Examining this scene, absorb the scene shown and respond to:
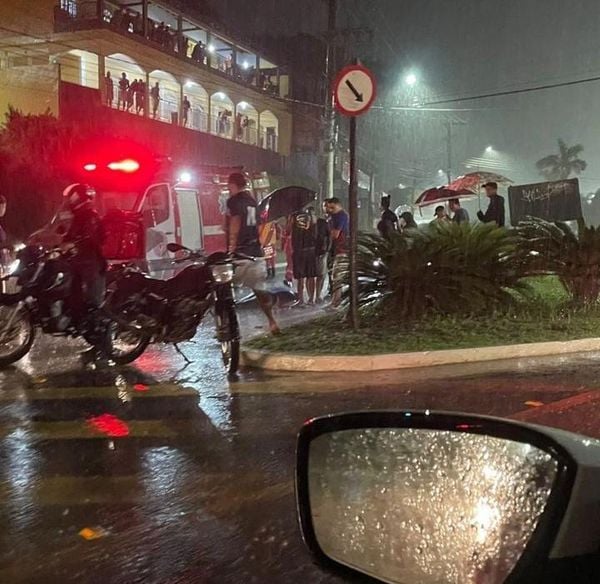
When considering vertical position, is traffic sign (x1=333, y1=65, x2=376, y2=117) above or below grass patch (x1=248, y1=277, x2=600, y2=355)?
above

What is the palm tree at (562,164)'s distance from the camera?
7956 cm

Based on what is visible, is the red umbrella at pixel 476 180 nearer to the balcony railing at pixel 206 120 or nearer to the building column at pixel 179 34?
the balcony railing at pixel 206 120

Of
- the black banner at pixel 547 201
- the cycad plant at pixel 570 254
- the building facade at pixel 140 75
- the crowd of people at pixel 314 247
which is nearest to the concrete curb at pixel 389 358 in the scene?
the cycad plant at pixel 570 254

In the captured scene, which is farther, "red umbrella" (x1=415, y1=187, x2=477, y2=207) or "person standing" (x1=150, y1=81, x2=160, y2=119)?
"person standing" (x1=150, y1=81, x2=160, y2=119)

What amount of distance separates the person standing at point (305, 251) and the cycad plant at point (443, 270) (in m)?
2.33

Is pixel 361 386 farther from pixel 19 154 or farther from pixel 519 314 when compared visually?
pixel 19 154

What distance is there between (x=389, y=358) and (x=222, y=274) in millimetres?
1954

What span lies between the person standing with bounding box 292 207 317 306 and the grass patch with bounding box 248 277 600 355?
2601 mm

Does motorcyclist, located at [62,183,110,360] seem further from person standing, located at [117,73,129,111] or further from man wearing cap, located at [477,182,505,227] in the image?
person standing, located at [117,73,129,111]

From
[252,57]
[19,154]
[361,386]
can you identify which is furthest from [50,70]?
[361,386]

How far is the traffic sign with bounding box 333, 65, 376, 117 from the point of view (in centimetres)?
852

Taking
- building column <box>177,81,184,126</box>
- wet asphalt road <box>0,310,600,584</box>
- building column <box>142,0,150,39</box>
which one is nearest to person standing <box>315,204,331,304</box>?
wet asphalt road <box>0,310,600,584</box>

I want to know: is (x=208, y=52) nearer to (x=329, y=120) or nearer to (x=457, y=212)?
(x=329, y=120)

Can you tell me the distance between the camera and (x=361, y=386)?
23.6ft
